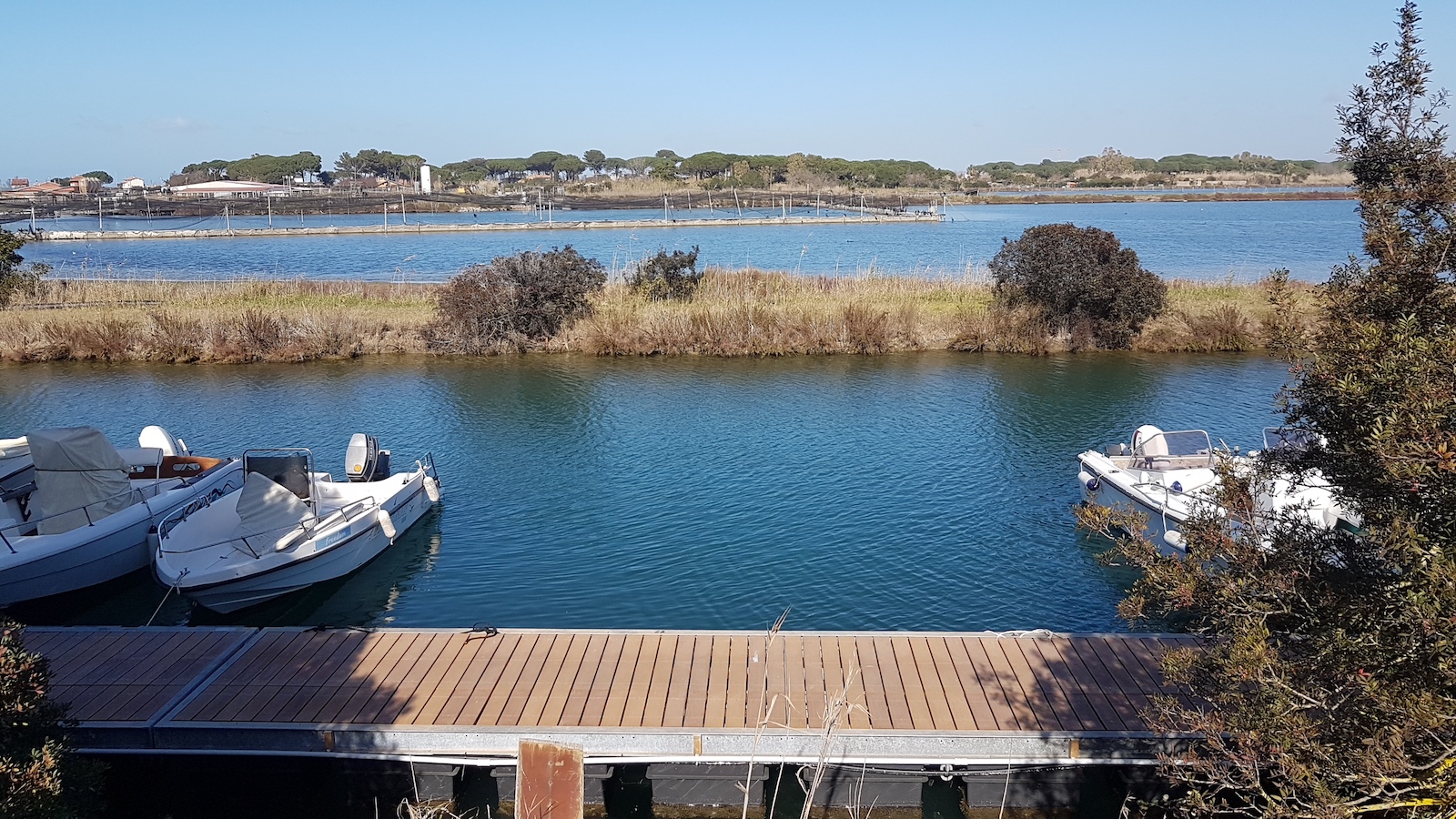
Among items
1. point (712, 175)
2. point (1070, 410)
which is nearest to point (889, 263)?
point (1070, 410)

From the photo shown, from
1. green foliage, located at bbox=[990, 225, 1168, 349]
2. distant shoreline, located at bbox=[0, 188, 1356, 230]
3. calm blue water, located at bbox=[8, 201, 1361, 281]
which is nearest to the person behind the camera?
green foliage, located at bbox=[990, 225, 1168, 349]

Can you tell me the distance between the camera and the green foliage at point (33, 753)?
5336 millimetres

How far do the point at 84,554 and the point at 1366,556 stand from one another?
49.3 feet

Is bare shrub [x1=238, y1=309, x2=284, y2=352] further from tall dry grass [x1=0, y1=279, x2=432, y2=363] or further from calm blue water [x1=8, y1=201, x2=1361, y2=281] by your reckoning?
calm blue water [x1=8, y1=201, x2=1361, y2=281]

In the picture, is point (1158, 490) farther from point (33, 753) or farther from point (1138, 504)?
point (33, 753)

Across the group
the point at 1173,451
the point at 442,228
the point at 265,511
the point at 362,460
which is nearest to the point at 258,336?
the point at 362,460

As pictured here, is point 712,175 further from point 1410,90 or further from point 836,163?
point 1410,90

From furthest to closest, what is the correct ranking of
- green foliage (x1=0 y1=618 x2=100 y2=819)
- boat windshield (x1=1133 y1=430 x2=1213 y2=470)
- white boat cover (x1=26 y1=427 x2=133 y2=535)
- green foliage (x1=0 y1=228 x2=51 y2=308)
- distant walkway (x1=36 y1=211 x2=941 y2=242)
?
1. distant walkway (x1=36 y1=211 x2=941 y2=242)
2. green foliage (x1=0 y1=228 x2=51 y2=308)
3. boat windshield (x1=1133 y1=430 x2=1213 y2=470)
4. white boat cover (x1=26 y1=427 x2=133 y2=535)
5. green foliage (x1=0 y1=618 x2=100 y2=819)

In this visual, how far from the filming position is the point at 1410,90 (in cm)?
495

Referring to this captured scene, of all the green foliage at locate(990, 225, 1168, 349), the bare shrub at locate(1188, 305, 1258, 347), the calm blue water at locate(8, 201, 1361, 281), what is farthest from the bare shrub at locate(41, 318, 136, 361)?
the bare shrub at locate(1188, 305, 1258, 347)

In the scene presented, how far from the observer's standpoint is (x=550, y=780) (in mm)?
3826

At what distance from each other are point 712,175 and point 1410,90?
150238 millimetres

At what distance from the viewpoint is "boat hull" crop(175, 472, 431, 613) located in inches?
506

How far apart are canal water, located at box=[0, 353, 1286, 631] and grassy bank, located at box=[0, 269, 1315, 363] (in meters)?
1.04
